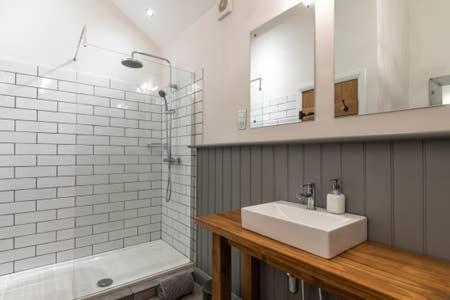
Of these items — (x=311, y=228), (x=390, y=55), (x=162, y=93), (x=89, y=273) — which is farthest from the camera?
(x=162, y=93)

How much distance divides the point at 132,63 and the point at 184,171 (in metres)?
1.22

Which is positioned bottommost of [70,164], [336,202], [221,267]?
[221,267]

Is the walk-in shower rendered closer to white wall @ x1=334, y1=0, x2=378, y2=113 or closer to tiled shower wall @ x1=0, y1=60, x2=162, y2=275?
tiled shower wall @ x1=0, y1=60, x2=162, y2=275

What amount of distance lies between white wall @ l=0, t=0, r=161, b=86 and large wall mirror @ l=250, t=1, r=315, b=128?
1377mm

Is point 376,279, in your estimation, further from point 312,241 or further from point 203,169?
point 203,169

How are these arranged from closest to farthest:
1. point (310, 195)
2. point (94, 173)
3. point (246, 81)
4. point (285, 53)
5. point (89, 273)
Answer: point (310, 195), point (285, 53), point (246, 81), point (89, 273), point (94, 173)

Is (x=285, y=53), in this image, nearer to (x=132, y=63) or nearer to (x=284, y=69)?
(x=284, y=69)

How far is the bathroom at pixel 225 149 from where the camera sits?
0.93 meters

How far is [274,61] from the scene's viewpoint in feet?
5.17

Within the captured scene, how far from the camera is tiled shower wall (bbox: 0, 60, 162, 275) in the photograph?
209 centimetres

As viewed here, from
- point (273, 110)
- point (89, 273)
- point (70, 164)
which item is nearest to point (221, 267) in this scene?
point (273, 110)

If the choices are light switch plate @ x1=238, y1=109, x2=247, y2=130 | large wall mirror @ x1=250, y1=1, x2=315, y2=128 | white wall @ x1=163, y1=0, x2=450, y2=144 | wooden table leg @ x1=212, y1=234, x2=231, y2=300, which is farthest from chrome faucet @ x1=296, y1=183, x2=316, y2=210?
light switch plate @ x1=238, y1=109, x2=247, y2=130

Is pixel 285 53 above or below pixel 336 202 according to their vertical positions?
above

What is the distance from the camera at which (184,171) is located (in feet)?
7.91
